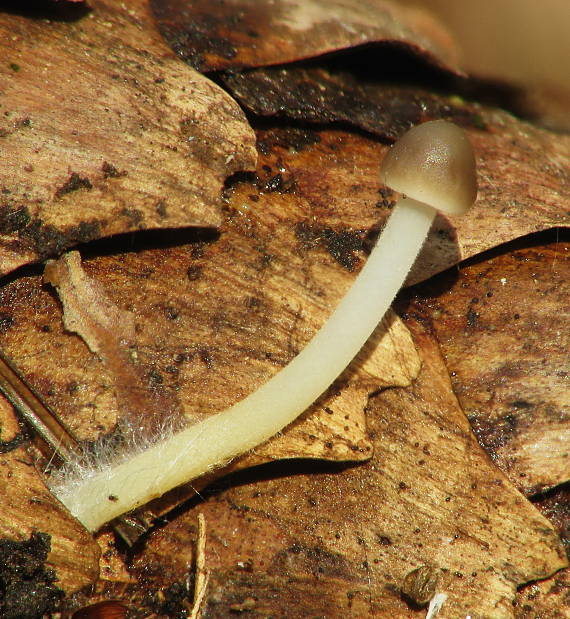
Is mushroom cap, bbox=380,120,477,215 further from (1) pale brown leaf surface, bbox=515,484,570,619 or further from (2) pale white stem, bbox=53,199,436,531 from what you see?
(1) pale brown leaf surface, bbox=515,484,570,619

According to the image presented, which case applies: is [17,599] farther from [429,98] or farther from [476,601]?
[429,98]

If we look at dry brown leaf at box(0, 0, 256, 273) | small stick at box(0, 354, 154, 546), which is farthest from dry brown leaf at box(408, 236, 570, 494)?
small stick at box(0, 354, 154, 546)

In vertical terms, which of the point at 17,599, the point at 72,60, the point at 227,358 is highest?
the point at 72,60

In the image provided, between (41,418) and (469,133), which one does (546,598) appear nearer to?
(41,418)

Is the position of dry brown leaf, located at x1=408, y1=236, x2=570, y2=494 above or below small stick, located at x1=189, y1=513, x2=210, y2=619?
above

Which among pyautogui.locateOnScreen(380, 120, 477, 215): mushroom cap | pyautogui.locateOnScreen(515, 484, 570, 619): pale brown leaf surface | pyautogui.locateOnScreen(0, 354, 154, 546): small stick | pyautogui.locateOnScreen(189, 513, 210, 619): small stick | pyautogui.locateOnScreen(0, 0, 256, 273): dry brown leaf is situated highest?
pyautogui.locateOnScreen(380, 120, 477, 215): mushroom cap

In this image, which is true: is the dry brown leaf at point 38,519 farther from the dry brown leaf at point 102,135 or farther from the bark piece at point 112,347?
the dry brown leaf at point 102,135

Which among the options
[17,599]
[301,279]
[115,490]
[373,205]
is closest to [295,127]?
[373,205]

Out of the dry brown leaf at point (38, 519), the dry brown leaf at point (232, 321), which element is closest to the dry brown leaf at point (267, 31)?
the dry brown leaf at point (232, 321)
